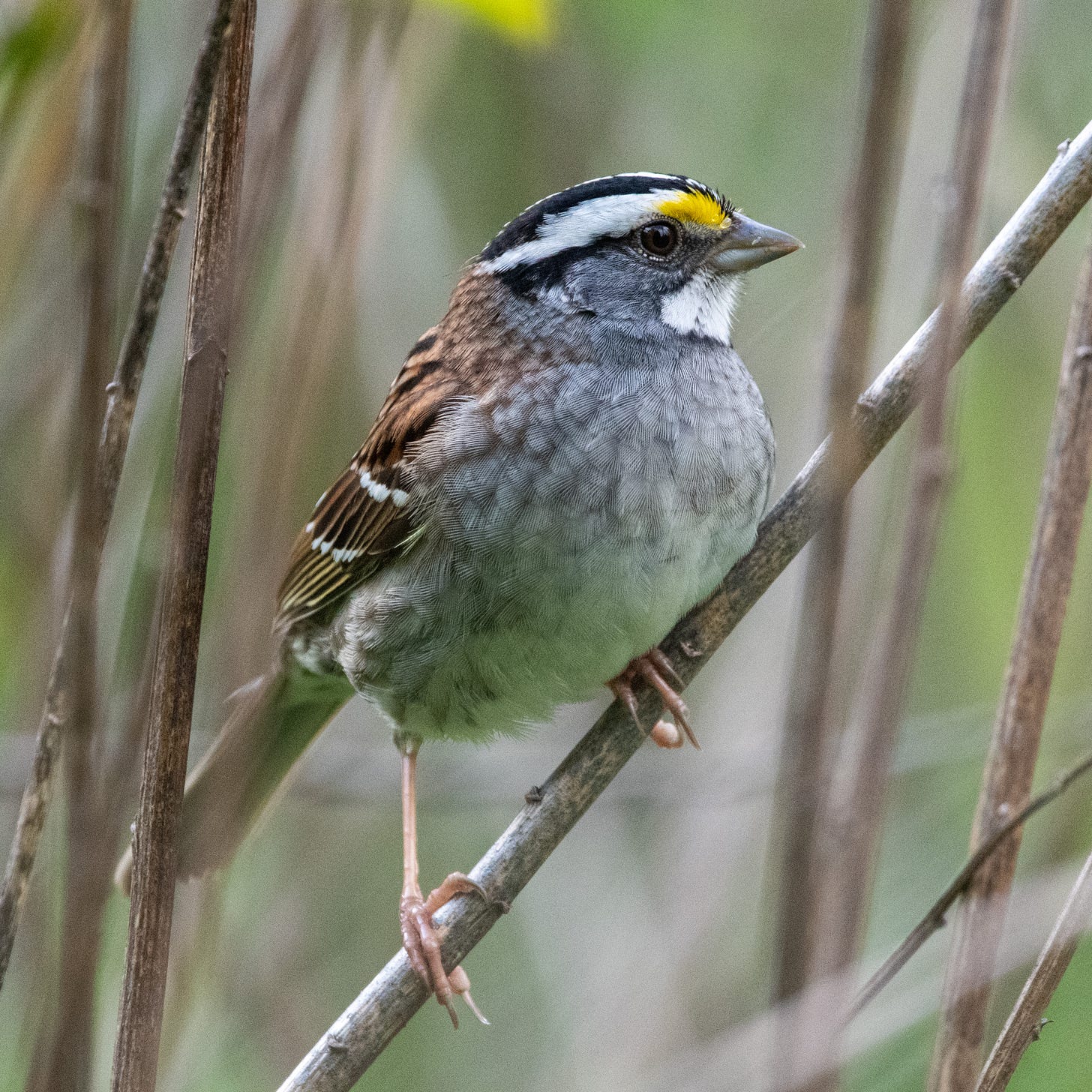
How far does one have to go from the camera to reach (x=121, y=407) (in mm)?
1507

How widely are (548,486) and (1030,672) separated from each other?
0.83 metres

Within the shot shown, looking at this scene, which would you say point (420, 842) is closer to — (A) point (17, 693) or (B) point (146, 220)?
(A) point (17, 693)

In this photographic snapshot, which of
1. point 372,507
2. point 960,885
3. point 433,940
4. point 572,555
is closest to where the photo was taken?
point 960,885

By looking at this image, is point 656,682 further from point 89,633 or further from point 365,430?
point 365,430

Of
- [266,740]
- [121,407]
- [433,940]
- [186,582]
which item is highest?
[121,407]

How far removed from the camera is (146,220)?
227 centimetres

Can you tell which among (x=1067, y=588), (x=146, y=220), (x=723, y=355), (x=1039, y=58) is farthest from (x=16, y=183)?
(x=1039, y=58)

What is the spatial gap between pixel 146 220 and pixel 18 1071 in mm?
1341

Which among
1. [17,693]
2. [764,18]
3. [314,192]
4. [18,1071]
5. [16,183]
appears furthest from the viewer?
[764,18]

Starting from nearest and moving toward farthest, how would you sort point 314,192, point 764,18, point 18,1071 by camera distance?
point 18,1071 → point 314,192 → point 764,18

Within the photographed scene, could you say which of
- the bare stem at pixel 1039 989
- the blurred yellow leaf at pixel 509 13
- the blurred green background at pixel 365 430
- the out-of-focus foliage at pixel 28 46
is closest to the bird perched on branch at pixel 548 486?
the blurred green background at pixel 365 430

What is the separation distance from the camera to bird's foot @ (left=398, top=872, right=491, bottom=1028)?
207 cm

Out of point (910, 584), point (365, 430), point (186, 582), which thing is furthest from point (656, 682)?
point (365, 430)

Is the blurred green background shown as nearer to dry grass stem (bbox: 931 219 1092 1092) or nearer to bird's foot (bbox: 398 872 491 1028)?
dry grass stem (bbox: 931 219 1092 1092)
